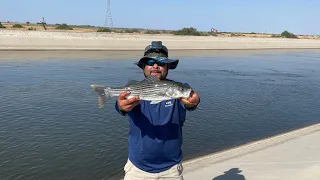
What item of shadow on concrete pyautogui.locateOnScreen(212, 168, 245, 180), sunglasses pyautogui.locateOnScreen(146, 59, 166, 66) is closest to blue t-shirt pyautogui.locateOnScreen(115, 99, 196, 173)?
sunglasses pyautogui.locateOnScreen(146, 59, 166, 66)

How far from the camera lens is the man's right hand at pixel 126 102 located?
13.3 feet

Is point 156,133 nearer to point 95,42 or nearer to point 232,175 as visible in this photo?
point 232,175

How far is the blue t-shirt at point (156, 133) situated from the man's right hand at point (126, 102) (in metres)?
0.24

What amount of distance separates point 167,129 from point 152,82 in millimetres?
649

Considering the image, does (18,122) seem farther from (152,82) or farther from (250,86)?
(250,86)

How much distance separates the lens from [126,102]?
159 inches

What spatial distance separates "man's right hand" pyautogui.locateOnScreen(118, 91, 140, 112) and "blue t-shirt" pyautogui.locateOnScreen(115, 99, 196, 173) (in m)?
0.24

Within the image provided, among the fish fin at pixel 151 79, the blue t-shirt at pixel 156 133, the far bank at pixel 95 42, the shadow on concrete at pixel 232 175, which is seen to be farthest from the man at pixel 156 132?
the far bank at pixel 95 42

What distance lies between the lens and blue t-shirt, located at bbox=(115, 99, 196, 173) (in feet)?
14.2

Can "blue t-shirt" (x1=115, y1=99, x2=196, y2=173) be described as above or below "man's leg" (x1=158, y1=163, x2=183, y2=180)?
above

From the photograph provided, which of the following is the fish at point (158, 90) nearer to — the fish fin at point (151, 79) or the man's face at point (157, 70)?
the fish fin at point (151, 79)

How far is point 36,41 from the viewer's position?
55.2m

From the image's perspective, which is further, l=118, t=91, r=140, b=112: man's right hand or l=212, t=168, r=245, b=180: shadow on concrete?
l=212, t=168, r=245, b=180: shadow on concrete

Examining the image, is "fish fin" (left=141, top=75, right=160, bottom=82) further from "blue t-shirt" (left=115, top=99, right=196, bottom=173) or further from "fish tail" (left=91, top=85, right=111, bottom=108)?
"fish tail" (left=91, top=85, right=111, bottom=108)
